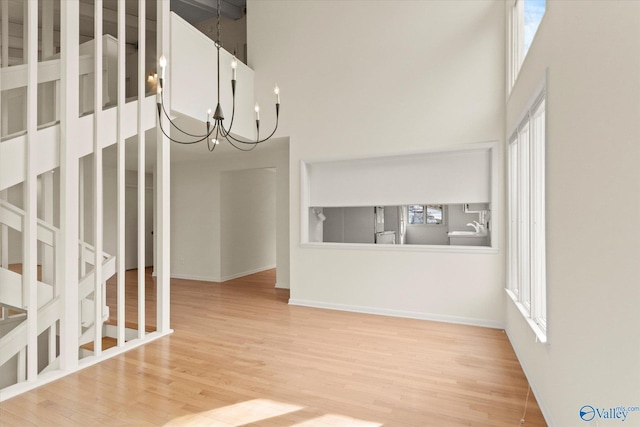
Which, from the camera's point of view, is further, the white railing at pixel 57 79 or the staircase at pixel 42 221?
the white railing at pixel 57 79

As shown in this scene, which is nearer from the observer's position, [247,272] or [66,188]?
[66,188]

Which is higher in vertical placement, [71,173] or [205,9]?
[205,9]

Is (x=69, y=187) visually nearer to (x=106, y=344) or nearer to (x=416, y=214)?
(x=106, y=344)

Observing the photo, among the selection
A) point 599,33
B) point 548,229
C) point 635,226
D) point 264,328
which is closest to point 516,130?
point 548,229

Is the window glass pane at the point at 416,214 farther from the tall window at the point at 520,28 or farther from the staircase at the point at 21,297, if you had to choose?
the staircase at the point at 21,297

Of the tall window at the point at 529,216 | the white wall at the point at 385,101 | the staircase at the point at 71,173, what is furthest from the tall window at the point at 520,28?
the staircase at the point at 71,173

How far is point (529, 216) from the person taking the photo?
280 centimetres

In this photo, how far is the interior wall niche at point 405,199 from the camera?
4250mm

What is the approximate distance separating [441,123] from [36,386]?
4.61 meters

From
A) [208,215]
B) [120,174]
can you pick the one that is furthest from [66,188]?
[208,215]

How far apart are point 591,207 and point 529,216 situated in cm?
140

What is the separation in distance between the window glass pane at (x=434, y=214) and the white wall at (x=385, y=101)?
0.83 meters

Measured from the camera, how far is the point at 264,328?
3988 millimetres

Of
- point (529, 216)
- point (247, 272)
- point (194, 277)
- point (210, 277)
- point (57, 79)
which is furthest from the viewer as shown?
point (247, 272)
